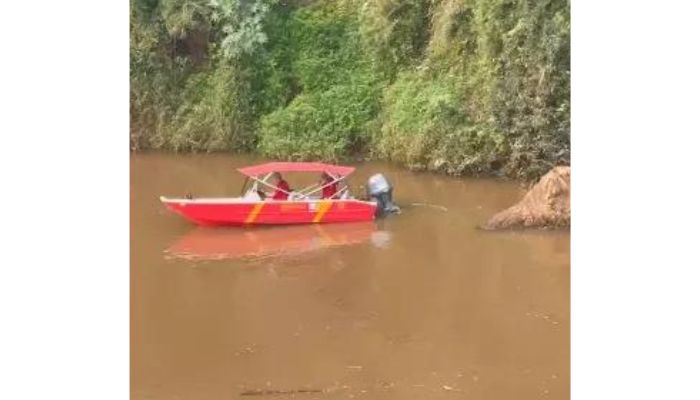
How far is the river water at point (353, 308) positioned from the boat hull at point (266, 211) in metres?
0.09

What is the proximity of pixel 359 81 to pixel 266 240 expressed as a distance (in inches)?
171

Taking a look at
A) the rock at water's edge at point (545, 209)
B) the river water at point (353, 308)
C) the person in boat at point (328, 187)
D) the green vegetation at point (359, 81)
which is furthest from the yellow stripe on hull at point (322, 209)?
the green vegetation at point (359, 81)

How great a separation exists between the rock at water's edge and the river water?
148 millimetres

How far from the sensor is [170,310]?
18.9 feet

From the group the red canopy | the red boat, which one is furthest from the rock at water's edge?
the red canopy

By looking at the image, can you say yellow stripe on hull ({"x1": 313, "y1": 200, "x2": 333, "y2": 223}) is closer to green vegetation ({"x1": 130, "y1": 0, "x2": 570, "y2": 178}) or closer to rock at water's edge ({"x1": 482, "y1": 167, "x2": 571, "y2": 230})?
rock at water's edge ({"x1": 482, "y1": 167, "x2": 571, "y2": 230})

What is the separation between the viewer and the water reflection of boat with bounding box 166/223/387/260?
7.33m

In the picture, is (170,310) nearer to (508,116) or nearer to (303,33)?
(508,116)

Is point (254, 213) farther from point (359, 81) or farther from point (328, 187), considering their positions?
point (359, 81)

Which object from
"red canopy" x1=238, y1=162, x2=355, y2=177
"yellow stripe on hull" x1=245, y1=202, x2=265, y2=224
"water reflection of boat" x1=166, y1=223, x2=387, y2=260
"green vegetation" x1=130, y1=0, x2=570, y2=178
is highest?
"green vegetation" x1=130, y1=0, x2=570, y2=178

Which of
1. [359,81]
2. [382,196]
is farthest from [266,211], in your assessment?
[359,81]

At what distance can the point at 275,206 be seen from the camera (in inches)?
309

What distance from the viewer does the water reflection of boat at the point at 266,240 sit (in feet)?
24.0

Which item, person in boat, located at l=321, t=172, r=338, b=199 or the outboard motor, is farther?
the outboard motor
